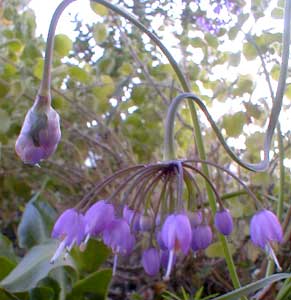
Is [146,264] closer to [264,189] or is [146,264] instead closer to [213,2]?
[264,189]

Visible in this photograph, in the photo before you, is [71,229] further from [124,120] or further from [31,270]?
[124,120]

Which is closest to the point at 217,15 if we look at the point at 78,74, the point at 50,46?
the point at 78,74

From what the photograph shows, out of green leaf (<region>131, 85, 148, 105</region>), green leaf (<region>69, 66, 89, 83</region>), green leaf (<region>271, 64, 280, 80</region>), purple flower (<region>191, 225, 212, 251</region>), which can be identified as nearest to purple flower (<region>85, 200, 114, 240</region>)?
purple flower (<region>191, 225, 212, 251</region>)

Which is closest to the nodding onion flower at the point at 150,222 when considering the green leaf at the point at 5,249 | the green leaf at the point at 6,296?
the green leaf at the point at 6,296

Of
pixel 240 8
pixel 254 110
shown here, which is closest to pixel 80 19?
pixel 240 8

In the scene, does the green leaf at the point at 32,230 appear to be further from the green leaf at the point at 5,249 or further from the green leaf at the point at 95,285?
the green leaf at the point at 95,285

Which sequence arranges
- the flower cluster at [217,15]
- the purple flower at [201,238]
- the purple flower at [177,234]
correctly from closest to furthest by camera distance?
the purple flower at [177,234] < the purple flower at [201,238] < the flower cluster at [217,15]
